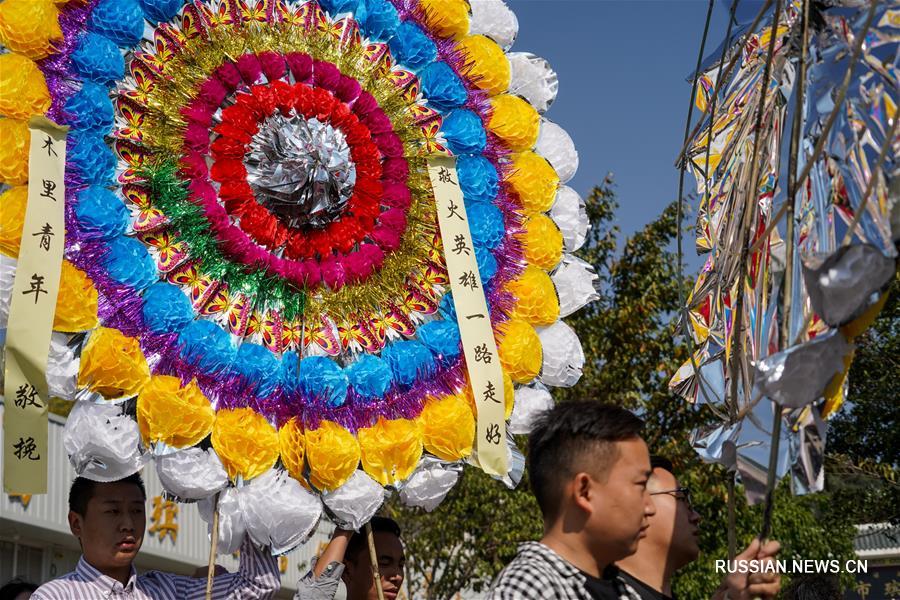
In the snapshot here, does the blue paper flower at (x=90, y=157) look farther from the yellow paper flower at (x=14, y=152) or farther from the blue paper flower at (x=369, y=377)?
the blue paper flower at (x=369, y=377)

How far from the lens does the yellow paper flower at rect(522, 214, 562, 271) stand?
4070 mm

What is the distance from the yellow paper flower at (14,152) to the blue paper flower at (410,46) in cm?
129

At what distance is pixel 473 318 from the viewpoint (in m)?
3.81

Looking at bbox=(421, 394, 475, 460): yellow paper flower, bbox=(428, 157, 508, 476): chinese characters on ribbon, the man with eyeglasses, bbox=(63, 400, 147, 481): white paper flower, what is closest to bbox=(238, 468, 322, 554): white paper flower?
bbox=(63, 400, 147, 481): white paper flower

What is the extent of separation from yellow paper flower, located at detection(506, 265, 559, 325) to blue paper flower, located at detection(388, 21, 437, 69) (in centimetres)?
79

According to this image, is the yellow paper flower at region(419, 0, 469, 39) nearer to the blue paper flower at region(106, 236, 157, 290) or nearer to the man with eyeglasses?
the blue paper flower at region(106, 236, 157, 290)

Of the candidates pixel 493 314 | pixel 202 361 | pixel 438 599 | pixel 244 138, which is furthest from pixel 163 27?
pixel 438 599

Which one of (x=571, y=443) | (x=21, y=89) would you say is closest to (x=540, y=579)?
(x=571, y=443)

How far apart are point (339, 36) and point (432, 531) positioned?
350 inches

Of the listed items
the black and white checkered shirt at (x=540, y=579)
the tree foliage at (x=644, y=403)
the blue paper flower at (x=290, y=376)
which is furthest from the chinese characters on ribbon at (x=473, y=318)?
the tree foliage at (x=644, y=403)

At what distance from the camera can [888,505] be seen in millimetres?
10523

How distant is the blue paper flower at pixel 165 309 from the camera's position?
3.34 meters

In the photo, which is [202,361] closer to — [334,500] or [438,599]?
[334,500]

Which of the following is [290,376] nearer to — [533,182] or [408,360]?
[408,360]
